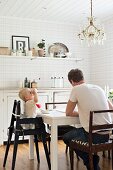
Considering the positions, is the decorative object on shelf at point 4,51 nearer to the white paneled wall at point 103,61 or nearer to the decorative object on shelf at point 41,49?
the decorative object on shelf at point 41,49

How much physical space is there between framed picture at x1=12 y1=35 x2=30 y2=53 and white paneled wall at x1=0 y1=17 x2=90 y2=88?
83mm

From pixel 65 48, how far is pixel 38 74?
2.79 ft

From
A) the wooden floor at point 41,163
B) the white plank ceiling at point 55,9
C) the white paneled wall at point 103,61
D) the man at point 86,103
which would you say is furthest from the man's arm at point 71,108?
the white paneled wall at point 103,61

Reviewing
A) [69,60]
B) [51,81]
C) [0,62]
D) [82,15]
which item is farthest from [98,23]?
[0,62]

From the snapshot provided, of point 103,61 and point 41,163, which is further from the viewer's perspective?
point 103,61

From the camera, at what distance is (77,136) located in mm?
3121

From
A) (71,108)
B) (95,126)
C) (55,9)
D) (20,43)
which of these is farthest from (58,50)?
(95,126)

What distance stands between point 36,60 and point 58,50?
0.54 metres

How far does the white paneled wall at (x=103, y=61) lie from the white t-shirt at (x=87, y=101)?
251cm

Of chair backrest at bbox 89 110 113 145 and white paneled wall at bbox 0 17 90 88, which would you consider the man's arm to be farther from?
white paneled wall at bbox 0 17 90 88

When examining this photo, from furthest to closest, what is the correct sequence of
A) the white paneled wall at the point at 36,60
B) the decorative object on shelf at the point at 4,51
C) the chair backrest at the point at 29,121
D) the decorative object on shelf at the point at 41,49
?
the decorative object on shelf at the point at 41,49
the white paneled wall at the point at 36,60
the decorative object on shelf at the point at 4,51
the chair backrest at the point at 29,121

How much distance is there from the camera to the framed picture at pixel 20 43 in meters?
5.42

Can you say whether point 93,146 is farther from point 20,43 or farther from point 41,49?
point 20,43

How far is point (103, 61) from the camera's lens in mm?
5648
